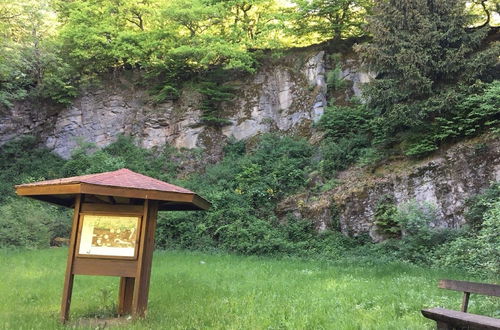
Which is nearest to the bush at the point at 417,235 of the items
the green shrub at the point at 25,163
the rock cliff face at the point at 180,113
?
the rock cliff face at the point at 180,113

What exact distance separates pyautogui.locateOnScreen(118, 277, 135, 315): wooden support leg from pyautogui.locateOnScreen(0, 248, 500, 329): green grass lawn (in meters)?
0.31

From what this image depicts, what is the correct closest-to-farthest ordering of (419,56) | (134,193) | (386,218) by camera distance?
(134,193)
(386,218)
(419,56)

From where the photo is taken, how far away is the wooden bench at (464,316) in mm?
4633

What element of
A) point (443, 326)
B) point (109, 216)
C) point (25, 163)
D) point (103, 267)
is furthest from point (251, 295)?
point (25, 163)

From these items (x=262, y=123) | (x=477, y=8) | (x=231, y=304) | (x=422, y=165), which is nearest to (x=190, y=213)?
(x=262, y=123)

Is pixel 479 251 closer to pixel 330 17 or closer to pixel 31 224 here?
pixel 31 224

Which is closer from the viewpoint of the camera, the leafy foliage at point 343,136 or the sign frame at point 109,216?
the sign frame at point 109,216

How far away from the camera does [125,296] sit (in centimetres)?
751

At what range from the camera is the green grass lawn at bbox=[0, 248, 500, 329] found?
242 inches

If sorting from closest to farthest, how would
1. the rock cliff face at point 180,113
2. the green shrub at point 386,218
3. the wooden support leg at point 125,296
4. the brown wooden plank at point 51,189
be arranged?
the brown wooden plank at point 51,189 → the wooden support leg at point 125,296 → the green shrub at point 386,218 → the rock cliff face at point 180,113

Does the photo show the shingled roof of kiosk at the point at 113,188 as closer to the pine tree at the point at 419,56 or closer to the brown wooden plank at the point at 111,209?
the brown wooden plank at the point at 111,209

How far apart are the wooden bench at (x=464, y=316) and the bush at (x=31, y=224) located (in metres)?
14.8

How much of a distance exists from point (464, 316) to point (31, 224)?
16.2 m

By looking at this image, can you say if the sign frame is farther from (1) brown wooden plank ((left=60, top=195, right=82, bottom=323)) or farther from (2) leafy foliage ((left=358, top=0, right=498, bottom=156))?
(2) leafy foliage ((left=358, top=0, right=498, bottom=156))
